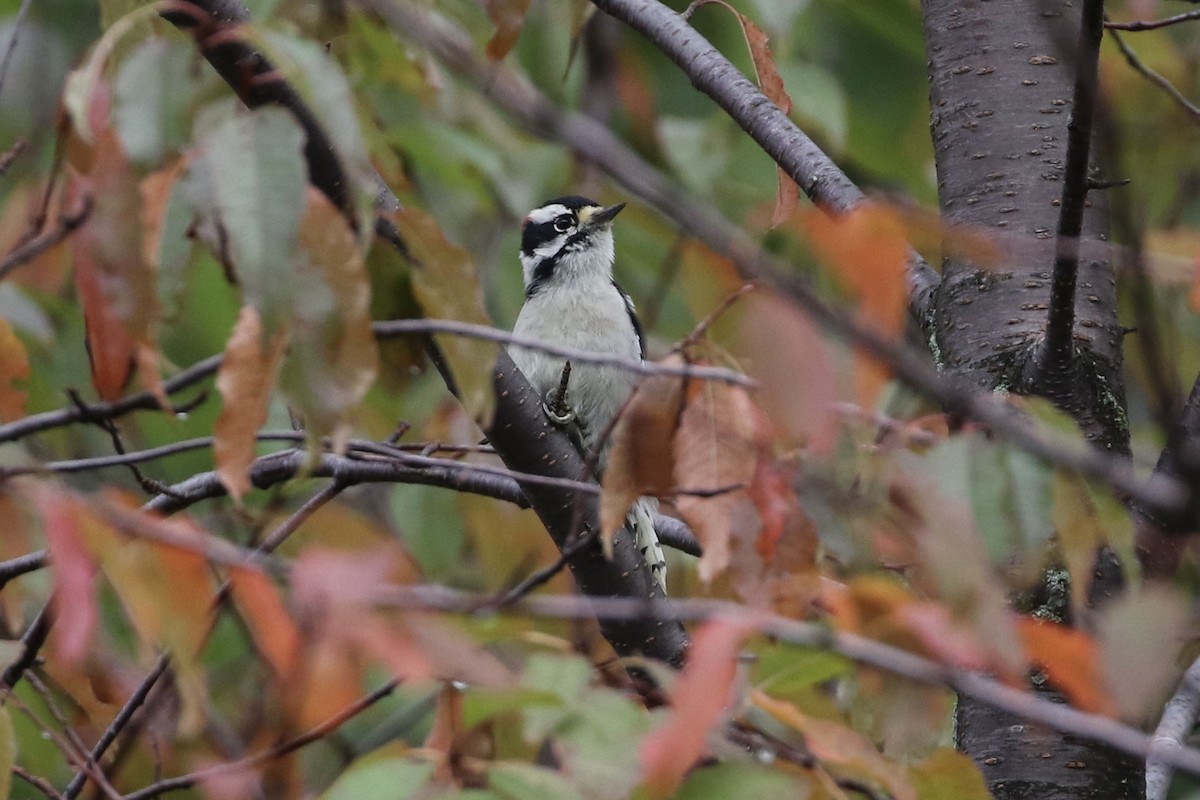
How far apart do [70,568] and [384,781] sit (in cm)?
49

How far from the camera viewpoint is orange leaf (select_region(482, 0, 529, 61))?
292 centimetres

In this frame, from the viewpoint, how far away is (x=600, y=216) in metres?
5.73

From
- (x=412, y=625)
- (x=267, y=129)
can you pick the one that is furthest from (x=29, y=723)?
(x=267, y=129)

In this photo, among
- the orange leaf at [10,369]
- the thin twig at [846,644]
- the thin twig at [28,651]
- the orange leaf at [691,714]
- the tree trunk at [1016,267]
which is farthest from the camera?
the tree trunk at [1016,267]

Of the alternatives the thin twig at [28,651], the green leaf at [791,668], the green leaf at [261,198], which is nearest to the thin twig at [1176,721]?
the green leaf at [791,668]

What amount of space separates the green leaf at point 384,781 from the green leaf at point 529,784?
9 cm

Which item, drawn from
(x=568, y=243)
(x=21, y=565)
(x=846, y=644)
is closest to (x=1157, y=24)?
(x=846, y=644)

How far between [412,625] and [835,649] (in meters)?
0.56

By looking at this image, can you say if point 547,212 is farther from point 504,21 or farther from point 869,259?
point 869,259

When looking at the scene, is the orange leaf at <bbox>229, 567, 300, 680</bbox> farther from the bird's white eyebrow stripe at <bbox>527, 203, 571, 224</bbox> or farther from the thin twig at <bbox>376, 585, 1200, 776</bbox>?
the bird's white eyebrow stripe at <bbox>527, 203, 571, 224</bbox>

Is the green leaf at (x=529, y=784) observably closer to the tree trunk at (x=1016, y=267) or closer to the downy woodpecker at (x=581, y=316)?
the tree trunk at (x=1016, y=267)

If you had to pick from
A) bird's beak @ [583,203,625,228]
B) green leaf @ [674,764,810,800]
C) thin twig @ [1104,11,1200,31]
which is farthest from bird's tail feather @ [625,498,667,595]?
green leaf @ [674,764,810,800]

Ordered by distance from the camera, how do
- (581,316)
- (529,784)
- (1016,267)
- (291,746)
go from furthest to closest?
(581,316) < (1016,267) < (291,746) < (529,784)

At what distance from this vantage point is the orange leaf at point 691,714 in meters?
1.69
